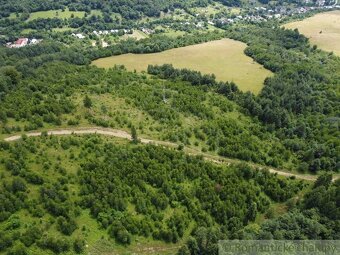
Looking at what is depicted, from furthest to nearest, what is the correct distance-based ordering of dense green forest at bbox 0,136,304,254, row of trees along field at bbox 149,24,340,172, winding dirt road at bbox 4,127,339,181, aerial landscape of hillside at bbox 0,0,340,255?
row of trees along field at bbox 149,24,340,172
winding dirt road at bbox 4,127,339,181
aerial landscape of hillside at bbox 0,0,340,255
dense green forest at bbox 0,136,304,254

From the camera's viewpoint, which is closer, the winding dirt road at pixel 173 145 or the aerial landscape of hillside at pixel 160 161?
the aerial landscape of hillside at pixel 160 161

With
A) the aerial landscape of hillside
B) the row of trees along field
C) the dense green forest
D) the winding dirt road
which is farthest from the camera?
the row of trees along field

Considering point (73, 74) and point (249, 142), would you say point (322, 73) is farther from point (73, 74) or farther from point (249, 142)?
point (73, 74)

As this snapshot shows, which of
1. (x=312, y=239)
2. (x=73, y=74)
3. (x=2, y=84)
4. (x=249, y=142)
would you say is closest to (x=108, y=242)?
(x=312, y=239)

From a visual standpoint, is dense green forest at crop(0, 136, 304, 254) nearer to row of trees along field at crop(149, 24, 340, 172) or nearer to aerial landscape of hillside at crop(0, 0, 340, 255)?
aerial landscape of hillside at crop(0, 0, 340, 255)

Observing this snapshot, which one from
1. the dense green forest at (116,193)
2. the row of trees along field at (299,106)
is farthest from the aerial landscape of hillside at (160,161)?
the row of trees along field at (299,106)

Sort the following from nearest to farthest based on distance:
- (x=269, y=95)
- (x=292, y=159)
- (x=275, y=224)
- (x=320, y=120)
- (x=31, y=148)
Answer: (x=275, y=224) → (x=31, y=148) → (x=292, y=159) → (x=320, y=120) → (x=269, y=95)

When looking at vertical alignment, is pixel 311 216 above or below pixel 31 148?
below

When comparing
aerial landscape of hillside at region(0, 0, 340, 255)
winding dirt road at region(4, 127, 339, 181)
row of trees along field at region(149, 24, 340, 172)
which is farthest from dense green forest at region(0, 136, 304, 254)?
row of trees along field at region(149, 24, 340, 172)

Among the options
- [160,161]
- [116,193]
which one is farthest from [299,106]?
[116,193]

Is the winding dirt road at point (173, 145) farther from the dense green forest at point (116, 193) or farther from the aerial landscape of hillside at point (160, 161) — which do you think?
the dense green forest at point (116, 193)

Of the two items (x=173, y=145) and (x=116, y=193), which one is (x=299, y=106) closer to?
(x=173, y=145)
